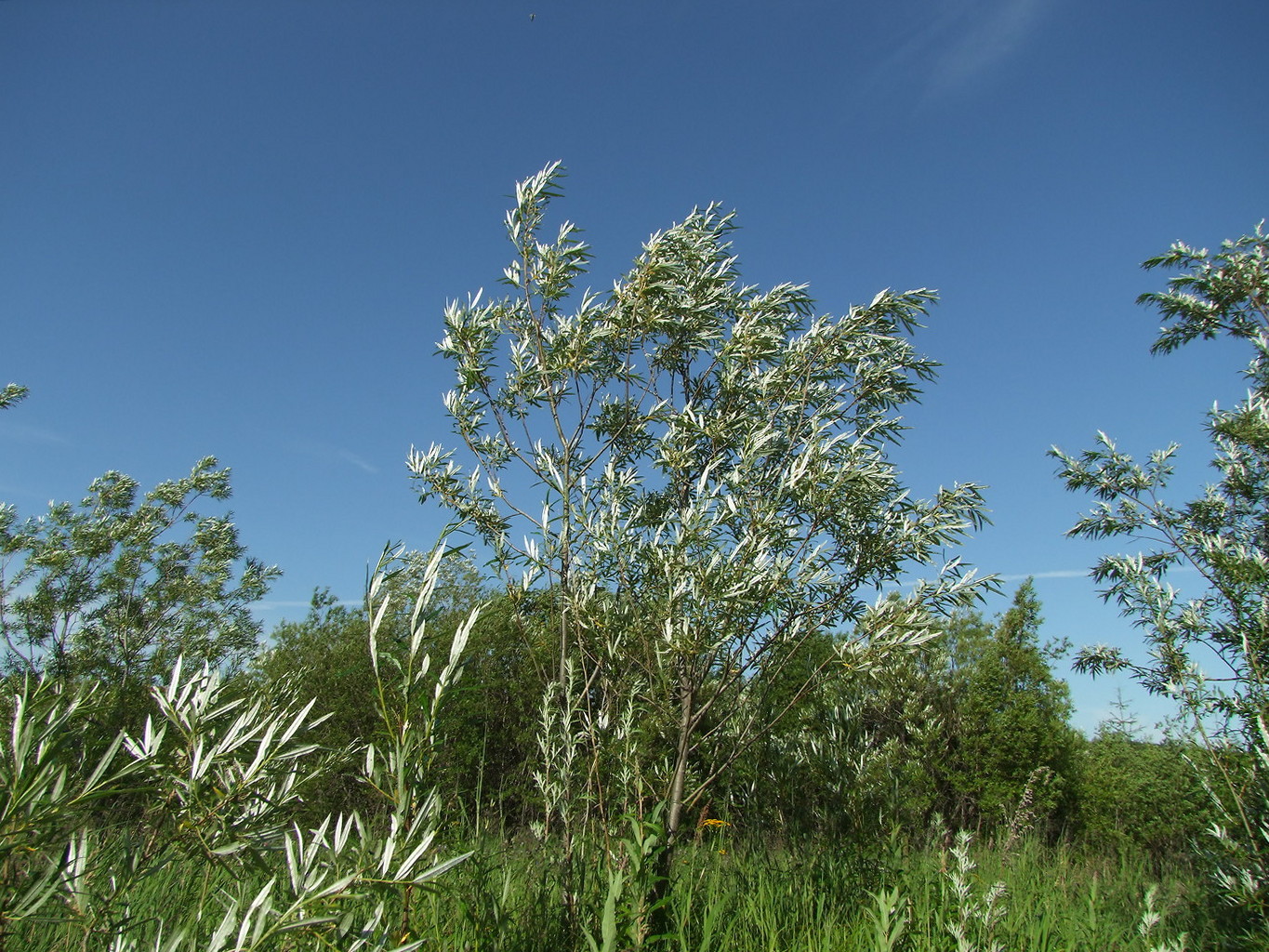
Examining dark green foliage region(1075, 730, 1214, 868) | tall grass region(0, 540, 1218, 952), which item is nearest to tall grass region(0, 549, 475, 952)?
tall grass region(0, 540, 1218, 952)

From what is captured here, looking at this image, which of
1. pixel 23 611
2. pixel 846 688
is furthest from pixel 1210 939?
pixel 23 611

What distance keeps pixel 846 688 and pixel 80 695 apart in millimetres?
4520

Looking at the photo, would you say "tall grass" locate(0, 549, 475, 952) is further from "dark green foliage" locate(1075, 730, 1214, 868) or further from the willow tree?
"dark green foliage" locate(1075, 730, 1214, 868)

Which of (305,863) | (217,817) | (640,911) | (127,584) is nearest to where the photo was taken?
(305,863)

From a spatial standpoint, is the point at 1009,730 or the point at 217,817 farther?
the point at 1009,730

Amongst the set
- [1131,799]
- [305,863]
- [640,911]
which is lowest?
[1131,799]

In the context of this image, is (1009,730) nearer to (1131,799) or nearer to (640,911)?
(1131,799)

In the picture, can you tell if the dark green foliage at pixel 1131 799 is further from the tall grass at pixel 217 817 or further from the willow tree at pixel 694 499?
the tall grass at pixel 217 817

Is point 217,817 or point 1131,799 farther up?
point 217,817

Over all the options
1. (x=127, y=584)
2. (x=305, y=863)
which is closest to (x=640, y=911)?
(x=305, y=863)

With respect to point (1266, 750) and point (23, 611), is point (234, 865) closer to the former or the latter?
point (1266, 750)

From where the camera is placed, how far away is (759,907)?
3.54 metres

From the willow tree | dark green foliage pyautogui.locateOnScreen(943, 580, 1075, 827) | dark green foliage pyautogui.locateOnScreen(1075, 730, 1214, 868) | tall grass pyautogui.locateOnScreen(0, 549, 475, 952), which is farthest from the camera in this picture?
dark green foliage pyautogui.locateOnScreen(943, 580, 1075, 827)

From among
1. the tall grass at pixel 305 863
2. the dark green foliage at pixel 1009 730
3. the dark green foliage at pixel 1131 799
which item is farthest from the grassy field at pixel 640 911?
the dark green foliage at pixel 1009 730
